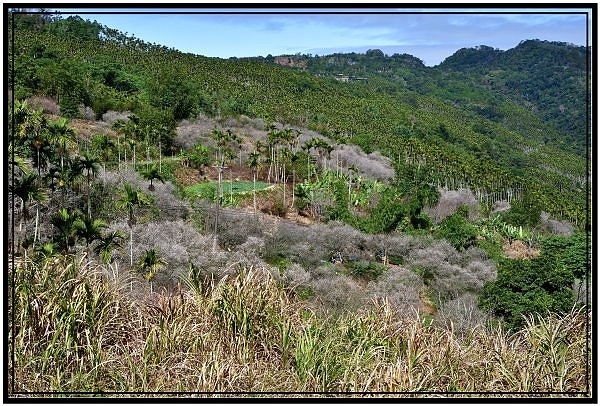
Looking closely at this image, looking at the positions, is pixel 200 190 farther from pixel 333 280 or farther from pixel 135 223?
pixel 333 280

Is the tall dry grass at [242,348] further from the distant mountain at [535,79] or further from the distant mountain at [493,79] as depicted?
the distant mountain at [493,79]

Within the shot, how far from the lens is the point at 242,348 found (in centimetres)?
290

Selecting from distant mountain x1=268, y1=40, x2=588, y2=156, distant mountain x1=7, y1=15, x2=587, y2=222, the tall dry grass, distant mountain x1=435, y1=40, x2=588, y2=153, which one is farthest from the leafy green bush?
distant mountain x1=268, y1=40, x2=588, y2=156

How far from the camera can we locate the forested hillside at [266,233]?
2.79 meters

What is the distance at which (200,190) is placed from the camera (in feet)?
85.6

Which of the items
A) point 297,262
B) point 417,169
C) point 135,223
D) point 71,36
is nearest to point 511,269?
point 297,262

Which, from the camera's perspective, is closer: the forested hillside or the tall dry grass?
the tall dry grass

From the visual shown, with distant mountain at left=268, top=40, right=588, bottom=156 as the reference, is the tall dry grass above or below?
below

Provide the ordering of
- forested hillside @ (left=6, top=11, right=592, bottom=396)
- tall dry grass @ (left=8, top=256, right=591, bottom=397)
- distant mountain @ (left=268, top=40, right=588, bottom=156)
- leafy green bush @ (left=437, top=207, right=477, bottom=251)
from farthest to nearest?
distant mountain @ (left=268, top=40, right=588, bottom=156) < leafy green bush @ (left=437, top=207, right=477, bottom=251) < forested hillside @ (left=6, top=11, right=592, bottom=396) < tall dry grass @ (left=8, top=256, right=591, bottom=397)

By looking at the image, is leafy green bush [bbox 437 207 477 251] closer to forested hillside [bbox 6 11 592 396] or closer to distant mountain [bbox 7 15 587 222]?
forested hillside [bbox 6 11 592 396]

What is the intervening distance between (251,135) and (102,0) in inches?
1381

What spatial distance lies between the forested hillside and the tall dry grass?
14 mm

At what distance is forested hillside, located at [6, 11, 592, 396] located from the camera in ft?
9.14

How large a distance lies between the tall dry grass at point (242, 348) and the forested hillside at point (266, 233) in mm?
14
